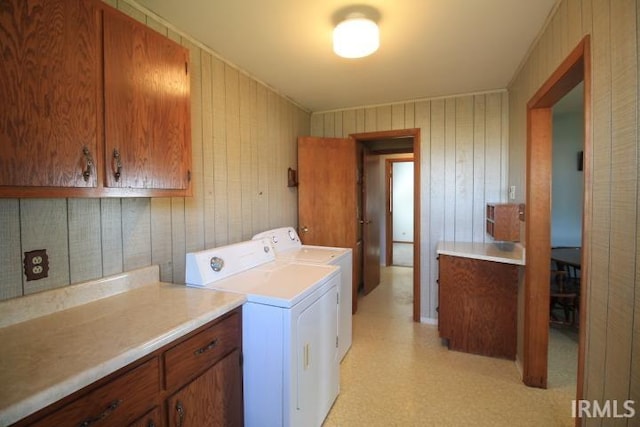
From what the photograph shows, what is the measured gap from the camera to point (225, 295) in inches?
55.7

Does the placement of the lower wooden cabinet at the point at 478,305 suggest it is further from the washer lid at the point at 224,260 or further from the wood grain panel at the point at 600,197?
the washer lid at the point at 224,260

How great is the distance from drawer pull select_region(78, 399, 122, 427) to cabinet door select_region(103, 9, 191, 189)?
2.48 ft

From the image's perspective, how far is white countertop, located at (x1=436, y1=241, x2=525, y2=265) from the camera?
2.24 meters

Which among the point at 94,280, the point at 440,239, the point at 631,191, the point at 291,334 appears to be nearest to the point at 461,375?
the point at 440,239

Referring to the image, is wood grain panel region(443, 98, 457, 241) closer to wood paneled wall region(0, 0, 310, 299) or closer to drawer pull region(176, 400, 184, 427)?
wood paneled wall region(0, 0, 310, 299)

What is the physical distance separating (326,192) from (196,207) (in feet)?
5.13

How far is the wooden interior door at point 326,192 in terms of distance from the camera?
10.4 ft

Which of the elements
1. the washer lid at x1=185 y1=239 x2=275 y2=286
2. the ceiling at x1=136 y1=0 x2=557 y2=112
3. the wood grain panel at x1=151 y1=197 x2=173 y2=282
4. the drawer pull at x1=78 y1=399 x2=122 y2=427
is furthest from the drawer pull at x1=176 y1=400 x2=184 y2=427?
the ceiling at x1=136 y1=0 x2=557 y2=112

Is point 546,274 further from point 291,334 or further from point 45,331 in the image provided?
point 45,331

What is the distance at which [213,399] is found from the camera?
4.10 ft

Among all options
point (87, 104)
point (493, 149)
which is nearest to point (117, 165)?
point (87, 104)

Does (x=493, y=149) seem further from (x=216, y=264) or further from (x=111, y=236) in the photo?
(x=111, y=236)

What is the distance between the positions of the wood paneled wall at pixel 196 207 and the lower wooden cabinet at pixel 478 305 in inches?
65.7

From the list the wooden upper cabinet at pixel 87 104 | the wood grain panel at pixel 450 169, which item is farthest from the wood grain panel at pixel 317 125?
the wooden upper cabinet at pixel 87 104
